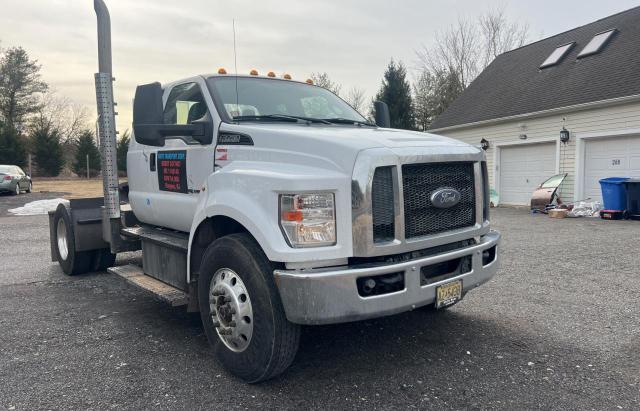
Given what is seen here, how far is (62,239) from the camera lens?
22.7 feet

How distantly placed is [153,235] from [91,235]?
212 cm

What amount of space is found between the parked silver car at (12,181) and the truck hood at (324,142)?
22.5 metres

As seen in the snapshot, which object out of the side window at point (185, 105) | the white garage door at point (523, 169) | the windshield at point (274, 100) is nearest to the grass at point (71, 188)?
the white garage door at point (523, 169)

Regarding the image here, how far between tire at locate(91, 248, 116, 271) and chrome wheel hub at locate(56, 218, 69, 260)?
1.21 ft

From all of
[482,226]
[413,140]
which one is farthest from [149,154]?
[482,226]

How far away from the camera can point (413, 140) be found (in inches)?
140

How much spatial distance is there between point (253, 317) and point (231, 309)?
0.73ft

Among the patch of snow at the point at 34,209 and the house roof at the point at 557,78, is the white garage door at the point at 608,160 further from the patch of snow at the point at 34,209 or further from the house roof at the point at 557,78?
the patch of snow at the point at 34,209

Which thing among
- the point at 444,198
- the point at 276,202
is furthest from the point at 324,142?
the point at 444,198

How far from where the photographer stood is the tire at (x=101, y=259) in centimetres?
679

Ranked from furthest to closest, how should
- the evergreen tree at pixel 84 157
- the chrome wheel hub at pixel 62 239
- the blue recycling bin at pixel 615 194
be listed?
the evergreen tree at pixel 84 157
the blue recycling bin at pixel 615 194
the chrome wheel hub at pixel 62 239

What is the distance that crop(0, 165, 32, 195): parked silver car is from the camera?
22.1m

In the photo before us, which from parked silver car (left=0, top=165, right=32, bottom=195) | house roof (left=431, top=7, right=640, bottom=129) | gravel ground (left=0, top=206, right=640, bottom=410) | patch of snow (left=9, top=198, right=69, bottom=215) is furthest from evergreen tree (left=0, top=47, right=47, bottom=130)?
gravel ground (left=0, top=206, right=640, bottom=410)

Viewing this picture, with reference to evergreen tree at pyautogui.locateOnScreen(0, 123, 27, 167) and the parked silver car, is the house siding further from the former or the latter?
evergreen tree at pyautogui.locateOnScreen(0, 123, 27, 167)
